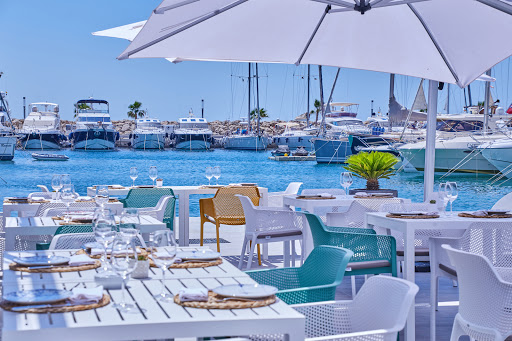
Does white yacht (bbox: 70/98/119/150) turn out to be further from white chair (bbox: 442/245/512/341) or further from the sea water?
white chair (bbox: 442/245/512/341)

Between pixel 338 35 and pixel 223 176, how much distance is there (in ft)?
137

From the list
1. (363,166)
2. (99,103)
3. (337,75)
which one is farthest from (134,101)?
(363,166)

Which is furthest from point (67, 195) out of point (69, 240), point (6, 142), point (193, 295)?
point (6, 142)

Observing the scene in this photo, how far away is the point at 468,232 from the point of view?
Result: 4043mm

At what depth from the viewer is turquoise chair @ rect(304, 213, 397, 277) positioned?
4418 millimetres

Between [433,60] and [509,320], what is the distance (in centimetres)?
223

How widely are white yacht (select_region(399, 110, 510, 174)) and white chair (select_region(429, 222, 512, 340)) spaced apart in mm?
28458

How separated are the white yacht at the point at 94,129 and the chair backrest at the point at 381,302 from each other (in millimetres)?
67217

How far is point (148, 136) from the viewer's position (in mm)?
79625

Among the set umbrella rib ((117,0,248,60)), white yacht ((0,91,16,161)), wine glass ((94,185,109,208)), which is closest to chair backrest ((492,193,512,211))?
umbrella rib ((117,0,248,60))

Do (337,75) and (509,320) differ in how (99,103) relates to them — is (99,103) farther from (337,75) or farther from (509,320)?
(509,320)

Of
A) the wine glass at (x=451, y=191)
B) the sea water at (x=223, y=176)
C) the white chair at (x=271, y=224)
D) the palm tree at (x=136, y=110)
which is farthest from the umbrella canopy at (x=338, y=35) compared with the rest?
the palm tree at (x=136, y=110)

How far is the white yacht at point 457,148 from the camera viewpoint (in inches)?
1330

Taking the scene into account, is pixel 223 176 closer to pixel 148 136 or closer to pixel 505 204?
pixel 148 136
